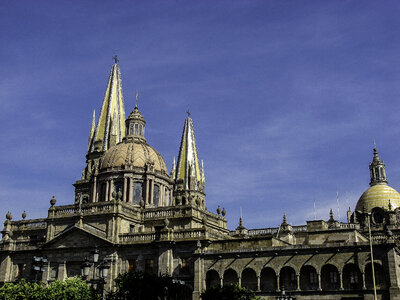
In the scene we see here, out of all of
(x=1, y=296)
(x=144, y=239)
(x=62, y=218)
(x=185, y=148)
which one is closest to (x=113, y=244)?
(x=144, y=239)

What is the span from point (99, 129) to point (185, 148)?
13106mm

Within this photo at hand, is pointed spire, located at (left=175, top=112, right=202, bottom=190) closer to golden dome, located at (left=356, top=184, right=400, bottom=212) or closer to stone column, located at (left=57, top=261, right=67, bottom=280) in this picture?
golden dome, located at (left=356, top=184, right=400, bottom=212)

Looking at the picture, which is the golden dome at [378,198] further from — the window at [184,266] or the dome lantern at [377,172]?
the window at [184,266]

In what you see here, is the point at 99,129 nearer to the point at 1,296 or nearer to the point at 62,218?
the point at 62,218

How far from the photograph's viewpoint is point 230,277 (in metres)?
46.4

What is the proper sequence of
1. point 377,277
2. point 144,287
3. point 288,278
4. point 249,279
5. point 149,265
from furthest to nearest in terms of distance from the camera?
1. point 149,265
2. point 249,279
3. point 288,278
4. point 377,277
5. point 144,287

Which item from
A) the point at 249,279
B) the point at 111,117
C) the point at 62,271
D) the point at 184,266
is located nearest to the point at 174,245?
the point at 184,266

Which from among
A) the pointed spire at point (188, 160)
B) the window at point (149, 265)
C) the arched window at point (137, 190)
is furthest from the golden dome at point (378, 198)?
the window at point (149, 265)

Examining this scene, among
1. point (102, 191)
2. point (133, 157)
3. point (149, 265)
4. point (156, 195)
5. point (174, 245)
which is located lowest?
point (149, 265)

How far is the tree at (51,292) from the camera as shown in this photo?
42531mm

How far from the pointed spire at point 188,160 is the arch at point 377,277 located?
1616 inches

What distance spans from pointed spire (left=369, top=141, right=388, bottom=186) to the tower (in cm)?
2753

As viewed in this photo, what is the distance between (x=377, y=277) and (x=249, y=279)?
10126mm

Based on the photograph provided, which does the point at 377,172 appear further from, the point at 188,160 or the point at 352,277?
the point at 352,277
